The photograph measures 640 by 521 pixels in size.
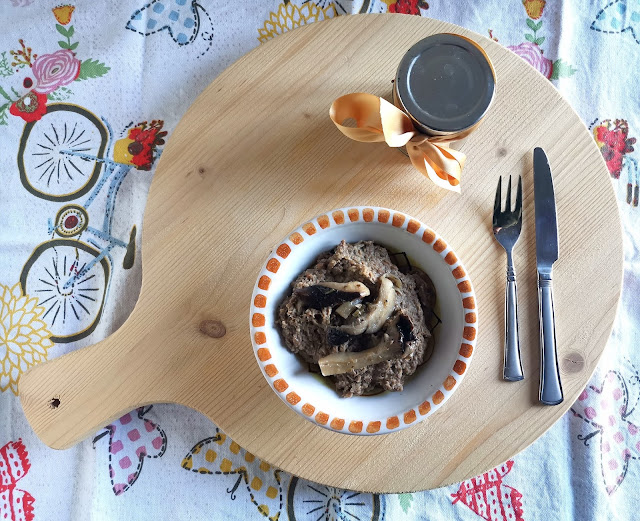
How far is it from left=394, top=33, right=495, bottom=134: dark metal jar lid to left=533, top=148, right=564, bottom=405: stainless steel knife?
8.3 inches

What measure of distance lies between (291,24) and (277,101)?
0.35 metres

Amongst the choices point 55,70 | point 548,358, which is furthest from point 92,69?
point 548,358

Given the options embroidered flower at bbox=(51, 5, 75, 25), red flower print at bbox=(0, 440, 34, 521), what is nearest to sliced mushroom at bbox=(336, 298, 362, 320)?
red flower print at bbox=(0, 440, 34, 521)

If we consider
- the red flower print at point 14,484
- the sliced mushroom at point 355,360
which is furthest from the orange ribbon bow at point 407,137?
the red flower print at point 14,484

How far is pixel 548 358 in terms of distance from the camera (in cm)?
116

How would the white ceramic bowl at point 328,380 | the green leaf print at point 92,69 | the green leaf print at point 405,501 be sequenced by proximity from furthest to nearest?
1. the green leaf print at point 92,69
2. the green leaf print at point 405,501
3. the white ceramic bowl at point 328,380

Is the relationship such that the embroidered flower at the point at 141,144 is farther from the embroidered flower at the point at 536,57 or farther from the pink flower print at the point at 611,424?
the pink flower print at the point at 611,424

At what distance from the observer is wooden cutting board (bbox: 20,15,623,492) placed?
46.3 inches

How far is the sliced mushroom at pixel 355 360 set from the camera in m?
1.03

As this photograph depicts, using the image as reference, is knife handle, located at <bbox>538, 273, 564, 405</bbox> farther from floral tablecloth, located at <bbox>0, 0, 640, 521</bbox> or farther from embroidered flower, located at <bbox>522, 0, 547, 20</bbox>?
embroidered flower, located at <bbox>522, 0, 547, 20</bbox>

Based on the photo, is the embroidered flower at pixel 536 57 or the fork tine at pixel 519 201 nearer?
→ the fork tine at pixel 519 201

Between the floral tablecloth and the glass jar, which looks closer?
the glass jar

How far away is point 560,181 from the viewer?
1220mm

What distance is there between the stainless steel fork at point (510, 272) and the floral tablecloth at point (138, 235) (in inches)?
14.6
